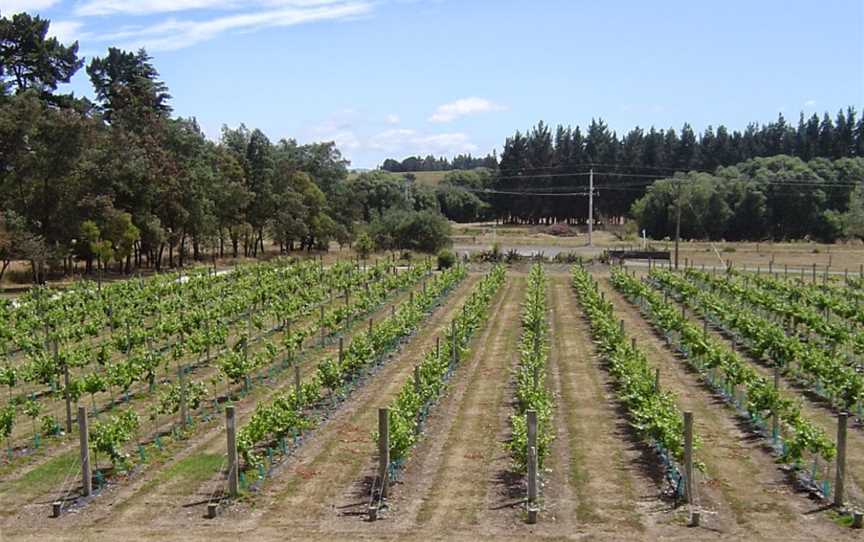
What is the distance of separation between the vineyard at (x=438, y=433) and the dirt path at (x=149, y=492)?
0.05 meters

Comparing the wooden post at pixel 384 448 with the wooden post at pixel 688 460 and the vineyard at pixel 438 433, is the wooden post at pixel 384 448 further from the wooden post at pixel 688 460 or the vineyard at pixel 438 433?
the wooden post at pixel 688 460

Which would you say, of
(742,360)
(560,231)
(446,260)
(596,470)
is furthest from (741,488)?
(560,231)

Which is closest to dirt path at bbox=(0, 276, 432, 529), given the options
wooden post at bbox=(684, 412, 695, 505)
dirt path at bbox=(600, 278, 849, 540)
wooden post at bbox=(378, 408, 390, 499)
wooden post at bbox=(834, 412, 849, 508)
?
wooden post at bbox=(378, 408, 390, 499)

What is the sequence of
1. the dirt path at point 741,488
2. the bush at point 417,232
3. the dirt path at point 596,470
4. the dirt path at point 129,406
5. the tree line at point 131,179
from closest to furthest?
1. the dirt path at point 741,488
2. the dirt path at point 596,470
3. the dirt path at point 129,406
4. the tree line at point 131,179
5. the bush at point 417,232

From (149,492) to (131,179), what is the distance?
4306 centimetres

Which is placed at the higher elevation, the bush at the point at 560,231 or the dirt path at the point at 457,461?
the bush at the point at 560,231

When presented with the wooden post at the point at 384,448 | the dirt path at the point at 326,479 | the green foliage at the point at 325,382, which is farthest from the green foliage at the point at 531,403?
the green foliage at the point at 325,382

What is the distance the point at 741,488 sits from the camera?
13422 millimetres

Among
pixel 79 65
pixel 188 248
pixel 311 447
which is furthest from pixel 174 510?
pixel 188 248

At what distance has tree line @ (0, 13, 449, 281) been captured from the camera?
4647cm

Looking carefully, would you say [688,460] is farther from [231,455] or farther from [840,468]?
[231,455]

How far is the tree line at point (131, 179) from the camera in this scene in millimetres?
46469

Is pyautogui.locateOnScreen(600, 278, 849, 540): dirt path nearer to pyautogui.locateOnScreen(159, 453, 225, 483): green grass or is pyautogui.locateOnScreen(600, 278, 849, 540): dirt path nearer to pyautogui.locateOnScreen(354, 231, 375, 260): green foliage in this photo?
pyautogui.locateOnScreen(159, 453, 225, 483): green grass

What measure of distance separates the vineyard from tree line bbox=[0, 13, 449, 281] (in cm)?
1814
